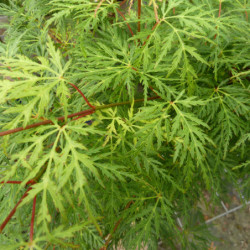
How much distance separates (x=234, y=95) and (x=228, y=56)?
0.52 ft

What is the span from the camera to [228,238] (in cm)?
214

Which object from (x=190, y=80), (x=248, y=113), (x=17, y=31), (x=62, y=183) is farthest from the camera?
(x=17, y=31)

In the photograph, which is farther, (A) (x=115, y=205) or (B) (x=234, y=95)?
(B) (x=234, y=95)

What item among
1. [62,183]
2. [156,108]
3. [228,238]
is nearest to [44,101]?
[62,183]

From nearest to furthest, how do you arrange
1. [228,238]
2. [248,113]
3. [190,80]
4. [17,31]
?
1. [190,80]
2. [248,113]
3. [17,31]
4. [228,238]

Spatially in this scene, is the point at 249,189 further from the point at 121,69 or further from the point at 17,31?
the point at 17,31

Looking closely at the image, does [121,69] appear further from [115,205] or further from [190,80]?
[115,205]

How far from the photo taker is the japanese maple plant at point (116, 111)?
0.68 m

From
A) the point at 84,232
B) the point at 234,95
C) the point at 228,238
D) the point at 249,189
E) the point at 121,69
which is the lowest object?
the point at 228,238

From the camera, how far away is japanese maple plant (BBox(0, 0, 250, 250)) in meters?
0.68

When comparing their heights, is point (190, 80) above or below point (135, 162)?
above

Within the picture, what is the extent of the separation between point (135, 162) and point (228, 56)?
1.86 ft

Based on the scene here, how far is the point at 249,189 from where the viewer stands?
123 centimetres

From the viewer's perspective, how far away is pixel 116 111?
0.86 m
